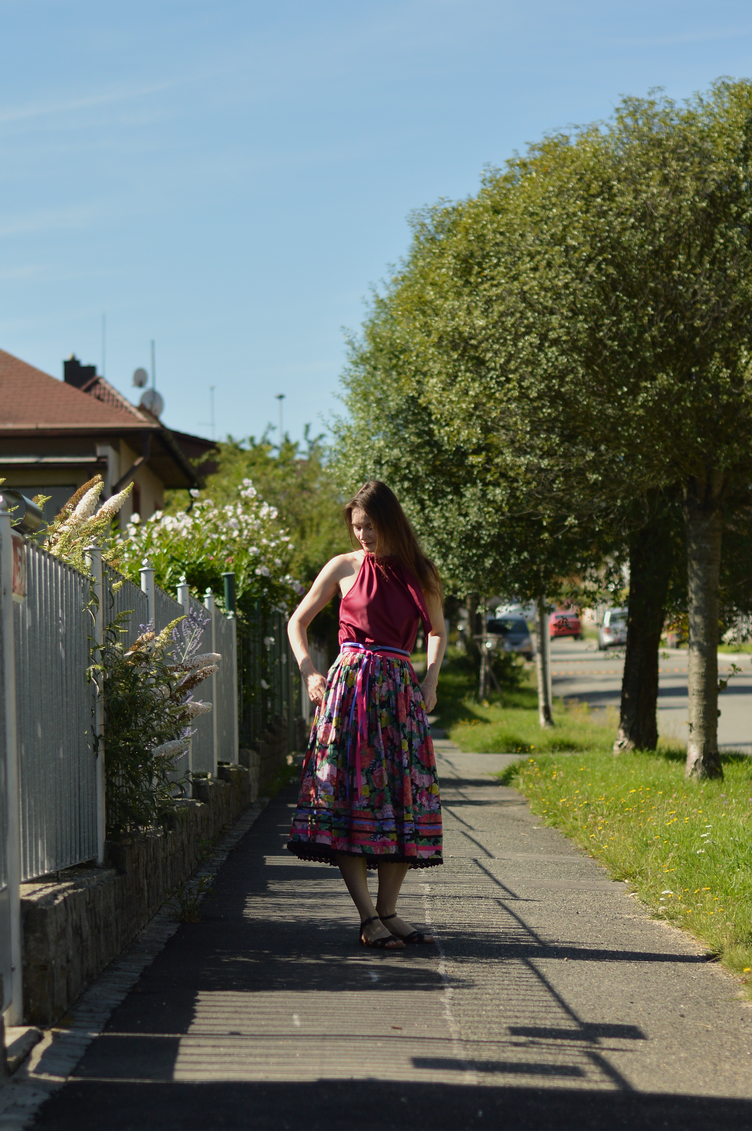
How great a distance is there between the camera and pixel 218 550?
11555 millimetres

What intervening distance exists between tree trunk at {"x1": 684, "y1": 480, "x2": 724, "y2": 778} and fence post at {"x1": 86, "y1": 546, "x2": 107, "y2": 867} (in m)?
8.00

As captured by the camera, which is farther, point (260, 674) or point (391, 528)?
point (260, 674)

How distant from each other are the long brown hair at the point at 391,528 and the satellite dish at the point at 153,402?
82.1 ft

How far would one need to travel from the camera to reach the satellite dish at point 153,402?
96.9ft

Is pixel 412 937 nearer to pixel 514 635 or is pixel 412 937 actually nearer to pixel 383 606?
pixel 383 606

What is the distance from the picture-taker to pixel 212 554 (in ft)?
37.8

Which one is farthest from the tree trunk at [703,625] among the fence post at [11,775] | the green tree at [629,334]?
the fence post at [11,775]

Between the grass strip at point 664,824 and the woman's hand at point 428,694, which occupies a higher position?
the woman's hand at point 428,694

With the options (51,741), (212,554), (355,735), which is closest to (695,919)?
(355,735)

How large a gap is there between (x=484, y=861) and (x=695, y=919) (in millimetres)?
2428

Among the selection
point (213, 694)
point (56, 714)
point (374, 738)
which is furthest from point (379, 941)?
point (213, 694)

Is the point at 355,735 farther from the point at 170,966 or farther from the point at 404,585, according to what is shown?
the point at 170,966

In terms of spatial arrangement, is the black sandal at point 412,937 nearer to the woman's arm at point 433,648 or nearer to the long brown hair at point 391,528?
the woman's arm at point 433,648

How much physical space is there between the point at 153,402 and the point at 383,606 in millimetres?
25557
